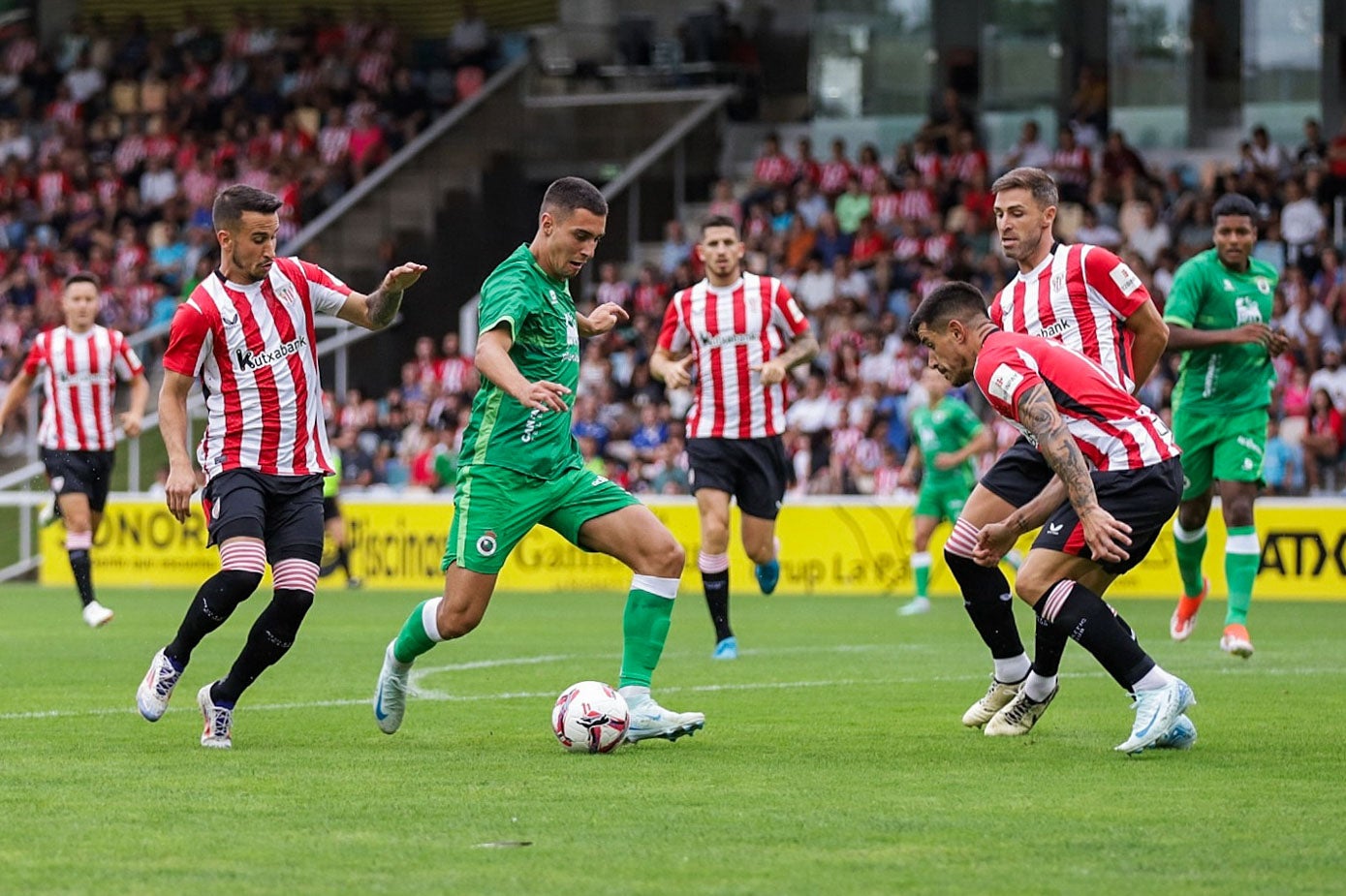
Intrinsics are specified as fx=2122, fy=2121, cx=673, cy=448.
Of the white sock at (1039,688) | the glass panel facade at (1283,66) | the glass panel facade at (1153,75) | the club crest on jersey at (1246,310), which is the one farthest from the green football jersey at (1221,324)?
the glass panel facade at (1153,75)

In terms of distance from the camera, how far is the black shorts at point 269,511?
8.50 meters

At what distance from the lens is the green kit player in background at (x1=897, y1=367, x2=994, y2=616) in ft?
60.0

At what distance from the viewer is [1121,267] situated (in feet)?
29.9

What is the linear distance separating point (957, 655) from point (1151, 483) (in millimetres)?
5345

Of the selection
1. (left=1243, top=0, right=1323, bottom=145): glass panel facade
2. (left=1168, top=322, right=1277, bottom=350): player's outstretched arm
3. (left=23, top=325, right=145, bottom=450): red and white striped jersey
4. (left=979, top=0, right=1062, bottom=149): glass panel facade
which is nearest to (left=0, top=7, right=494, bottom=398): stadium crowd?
(left=979, top=0, right=1062, bottom=149): glass panel facade

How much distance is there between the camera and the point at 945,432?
61.1ft

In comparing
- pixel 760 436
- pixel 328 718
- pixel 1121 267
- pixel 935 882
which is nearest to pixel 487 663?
pixel 760 436

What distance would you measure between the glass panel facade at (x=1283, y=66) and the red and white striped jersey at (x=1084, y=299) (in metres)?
19.7

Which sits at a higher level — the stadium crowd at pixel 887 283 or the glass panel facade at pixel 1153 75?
the glass panel facade at pixel 1153 75

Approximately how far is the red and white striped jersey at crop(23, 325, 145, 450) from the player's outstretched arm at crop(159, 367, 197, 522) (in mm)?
8047

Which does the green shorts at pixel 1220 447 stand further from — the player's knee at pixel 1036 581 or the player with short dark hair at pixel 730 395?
the player's knee at pixel 1036 581

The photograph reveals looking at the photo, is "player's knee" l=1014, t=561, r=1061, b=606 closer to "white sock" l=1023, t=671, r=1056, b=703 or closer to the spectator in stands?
"white sock" l=1023, t=671, r=1056, b=703

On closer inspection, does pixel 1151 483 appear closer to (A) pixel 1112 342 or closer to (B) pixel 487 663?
(A) pixel 1112 342

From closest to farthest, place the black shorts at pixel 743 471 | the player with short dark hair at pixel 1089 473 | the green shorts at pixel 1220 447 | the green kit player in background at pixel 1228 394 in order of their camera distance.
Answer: the player with short dark hair at pixel 1089 473 < the green kit player in background at pixel 1228 394 < the green shorts at pixel 1220 447 < the black shorts at pixel 743 471
